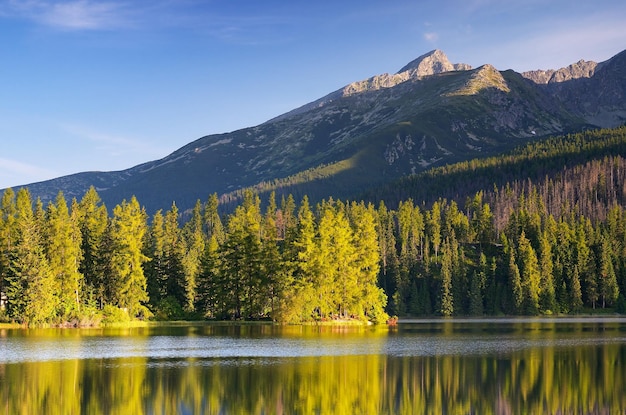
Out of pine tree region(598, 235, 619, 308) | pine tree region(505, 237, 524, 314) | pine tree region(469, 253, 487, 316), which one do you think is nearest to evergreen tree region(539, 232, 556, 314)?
pine tree region(505, 237, 524, 314)

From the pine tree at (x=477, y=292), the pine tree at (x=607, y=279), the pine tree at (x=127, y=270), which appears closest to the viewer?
the pine tree at (x=127, y=270)

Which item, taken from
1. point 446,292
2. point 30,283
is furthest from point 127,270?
point 446,292

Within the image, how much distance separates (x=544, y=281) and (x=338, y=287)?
80181mm

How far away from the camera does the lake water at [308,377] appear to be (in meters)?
40.2

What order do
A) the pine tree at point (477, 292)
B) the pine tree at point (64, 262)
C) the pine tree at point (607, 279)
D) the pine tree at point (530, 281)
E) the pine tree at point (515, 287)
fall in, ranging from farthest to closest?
the pine tree at point (607, 279) < the pine tree at point (477, 292) < the pine tree at point (515, 287) < the pine tree at point (530, 281) < the pine tree at point (64, 262)

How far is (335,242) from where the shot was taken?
12569 centimetres

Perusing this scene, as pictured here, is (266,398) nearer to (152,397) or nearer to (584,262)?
(152,397)

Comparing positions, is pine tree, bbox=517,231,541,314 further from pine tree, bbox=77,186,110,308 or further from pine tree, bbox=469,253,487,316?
pine tree, bbox=77,186,110,308

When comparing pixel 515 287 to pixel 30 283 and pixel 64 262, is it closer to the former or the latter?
pixel 64 262

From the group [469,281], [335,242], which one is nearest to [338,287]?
[335,242]

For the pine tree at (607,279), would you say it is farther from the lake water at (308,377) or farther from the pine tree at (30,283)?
the pine tree at (30,283)

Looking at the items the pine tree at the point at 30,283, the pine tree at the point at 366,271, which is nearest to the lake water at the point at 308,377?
the pine tree at the point at 30,283

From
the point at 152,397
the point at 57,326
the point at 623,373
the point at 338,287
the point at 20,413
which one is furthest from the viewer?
the point at 338,287

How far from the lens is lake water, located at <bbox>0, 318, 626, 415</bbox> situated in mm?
40156
